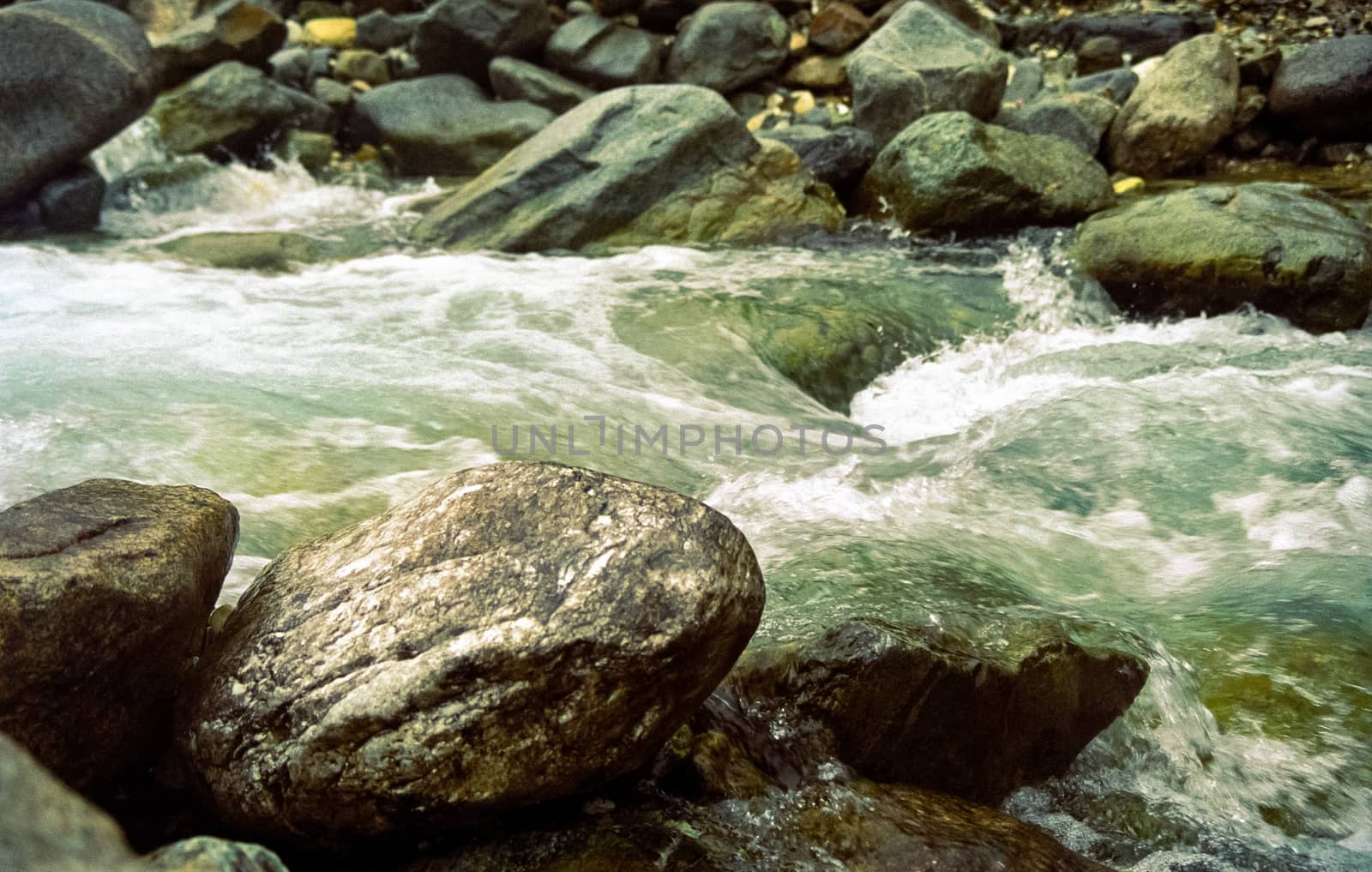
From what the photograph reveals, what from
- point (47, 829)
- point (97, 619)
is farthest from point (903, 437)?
point (47, 829)

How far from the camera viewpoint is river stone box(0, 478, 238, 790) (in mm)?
1883

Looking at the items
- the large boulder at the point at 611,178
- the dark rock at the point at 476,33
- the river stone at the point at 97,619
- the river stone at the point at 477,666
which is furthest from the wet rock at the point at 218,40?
the river stone at the point at 477,666

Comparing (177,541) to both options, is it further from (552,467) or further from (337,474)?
(337,474)

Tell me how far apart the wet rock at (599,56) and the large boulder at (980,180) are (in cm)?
488

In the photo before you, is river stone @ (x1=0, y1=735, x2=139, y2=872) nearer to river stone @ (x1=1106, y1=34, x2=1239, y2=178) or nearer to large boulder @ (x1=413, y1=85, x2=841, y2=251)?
large boulder @ (x1=413, y1=85, x2=841, y2=251)

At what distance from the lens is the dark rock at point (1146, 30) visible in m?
11.6

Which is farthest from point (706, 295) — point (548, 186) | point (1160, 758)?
point (1160, 758)

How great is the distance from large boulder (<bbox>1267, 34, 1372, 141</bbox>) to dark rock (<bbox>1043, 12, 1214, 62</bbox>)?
2024 mm

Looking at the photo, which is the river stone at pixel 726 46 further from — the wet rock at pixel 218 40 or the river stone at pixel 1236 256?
the river stone at pixel 1236 256

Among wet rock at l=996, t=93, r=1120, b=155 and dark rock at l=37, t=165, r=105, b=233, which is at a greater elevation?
wet rock at l=996, t=93, r=1120, b=155

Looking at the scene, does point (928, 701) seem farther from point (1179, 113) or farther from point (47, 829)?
point (1179, 113)

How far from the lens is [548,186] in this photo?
25.0ft

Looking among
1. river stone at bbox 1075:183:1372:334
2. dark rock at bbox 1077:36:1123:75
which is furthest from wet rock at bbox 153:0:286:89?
dark rock at bbox 1077:36:1123:75

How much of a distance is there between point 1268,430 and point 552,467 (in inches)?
144
